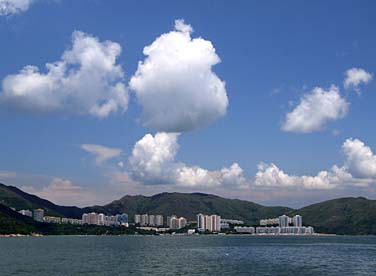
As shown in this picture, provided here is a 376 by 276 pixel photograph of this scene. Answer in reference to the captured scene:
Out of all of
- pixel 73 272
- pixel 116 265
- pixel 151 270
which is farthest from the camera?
pixel 116 265

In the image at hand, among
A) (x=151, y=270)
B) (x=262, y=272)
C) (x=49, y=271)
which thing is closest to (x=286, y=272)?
(x=262, y=272)

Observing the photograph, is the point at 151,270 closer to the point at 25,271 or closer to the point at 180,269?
the point at 180,269

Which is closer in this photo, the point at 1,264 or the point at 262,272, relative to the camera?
the point at 262,272

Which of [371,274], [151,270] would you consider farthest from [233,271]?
[371,274]

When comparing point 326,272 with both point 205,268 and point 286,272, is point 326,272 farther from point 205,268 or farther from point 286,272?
point 205,268

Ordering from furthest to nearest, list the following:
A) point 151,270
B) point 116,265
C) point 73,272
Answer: point 116,265 < point 151,270 < point 73,272

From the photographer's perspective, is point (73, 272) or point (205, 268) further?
point (205, 268)

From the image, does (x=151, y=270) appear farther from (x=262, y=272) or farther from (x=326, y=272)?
(x=326, y=272)

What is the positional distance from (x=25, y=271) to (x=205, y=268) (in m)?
35.4

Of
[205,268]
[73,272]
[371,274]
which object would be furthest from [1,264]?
[371,274]

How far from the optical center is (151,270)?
99625 millimetres

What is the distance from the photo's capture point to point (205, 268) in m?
104

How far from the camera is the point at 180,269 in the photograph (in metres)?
101

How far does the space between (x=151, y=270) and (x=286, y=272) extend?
26.3 meters
